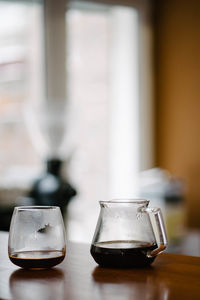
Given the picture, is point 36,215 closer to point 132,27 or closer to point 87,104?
point 87,104

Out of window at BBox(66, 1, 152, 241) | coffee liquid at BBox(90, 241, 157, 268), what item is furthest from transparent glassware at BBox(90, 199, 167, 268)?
window at BBox(66, 1, 152, 241)

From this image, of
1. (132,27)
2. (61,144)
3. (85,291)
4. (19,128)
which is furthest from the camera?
(132,27)

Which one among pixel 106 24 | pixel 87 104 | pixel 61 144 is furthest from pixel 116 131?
pixel 61 144

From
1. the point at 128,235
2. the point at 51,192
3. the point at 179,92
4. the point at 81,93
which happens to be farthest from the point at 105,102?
the point at 128,235

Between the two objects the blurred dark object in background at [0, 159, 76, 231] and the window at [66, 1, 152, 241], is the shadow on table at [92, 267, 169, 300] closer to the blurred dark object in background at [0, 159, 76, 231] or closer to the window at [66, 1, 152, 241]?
the blurred dark object in background at [0, 159, 76, 231]

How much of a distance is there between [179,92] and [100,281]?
4119 mm

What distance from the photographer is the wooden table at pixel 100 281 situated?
0.80 metres

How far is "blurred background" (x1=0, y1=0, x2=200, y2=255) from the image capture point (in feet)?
13.8

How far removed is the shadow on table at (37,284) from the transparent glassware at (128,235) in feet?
0.28

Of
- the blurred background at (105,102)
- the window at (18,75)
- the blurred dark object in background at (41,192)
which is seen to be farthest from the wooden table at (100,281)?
the window at (18,75)

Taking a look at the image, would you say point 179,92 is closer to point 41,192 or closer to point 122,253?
point 41,192

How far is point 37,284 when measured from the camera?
0.87 metres

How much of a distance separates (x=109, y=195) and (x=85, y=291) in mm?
3934

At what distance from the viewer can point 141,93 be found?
5055 mm
